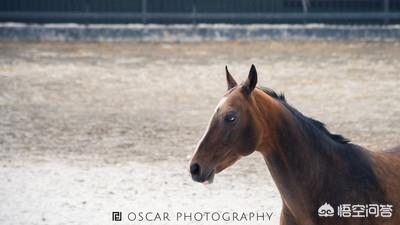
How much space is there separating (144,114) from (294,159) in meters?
8.37

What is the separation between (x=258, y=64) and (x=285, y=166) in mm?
12806

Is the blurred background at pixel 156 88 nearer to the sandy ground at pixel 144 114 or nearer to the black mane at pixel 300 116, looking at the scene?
the sandy ground at pixel 144 114

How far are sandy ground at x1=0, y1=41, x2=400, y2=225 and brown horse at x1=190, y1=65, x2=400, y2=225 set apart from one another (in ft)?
8.85

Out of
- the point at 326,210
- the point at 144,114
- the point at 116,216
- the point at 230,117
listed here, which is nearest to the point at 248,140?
the point at 230,117

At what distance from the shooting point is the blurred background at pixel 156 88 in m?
8.48

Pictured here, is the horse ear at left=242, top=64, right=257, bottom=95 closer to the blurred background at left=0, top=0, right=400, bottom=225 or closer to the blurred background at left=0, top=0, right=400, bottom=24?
the blurred background at left=0, top=0, right=400, bottom=225

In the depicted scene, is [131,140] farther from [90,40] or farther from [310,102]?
[90,40]

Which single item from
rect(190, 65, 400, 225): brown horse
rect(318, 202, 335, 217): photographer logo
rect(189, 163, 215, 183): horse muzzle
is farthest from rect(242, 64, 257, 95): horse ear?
rect(318, 202, 335, 217): photographer logo

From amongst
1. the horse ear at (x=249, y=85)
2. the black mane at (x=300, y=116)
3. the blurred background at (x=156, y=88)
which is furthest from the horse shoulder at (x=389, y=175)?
the blurred background at (x=156, y=88)

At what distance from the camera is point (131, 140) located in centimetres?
1112

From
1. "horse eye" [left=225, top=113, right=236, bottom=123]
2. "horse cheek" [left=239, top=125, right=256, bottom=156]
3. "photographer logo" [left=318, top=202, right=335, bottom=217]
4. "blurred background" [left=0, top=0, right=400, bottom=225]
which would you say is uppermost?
"horse eye" [left=225, top=113, right=236, bottom=123]

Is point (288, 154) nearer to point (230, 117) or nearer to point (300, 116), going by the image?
point (300, 116)

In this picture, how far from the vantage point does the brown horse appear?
4.48 meters

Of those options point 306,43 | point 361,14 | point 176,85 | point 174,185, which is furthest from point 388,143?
point 361,14
